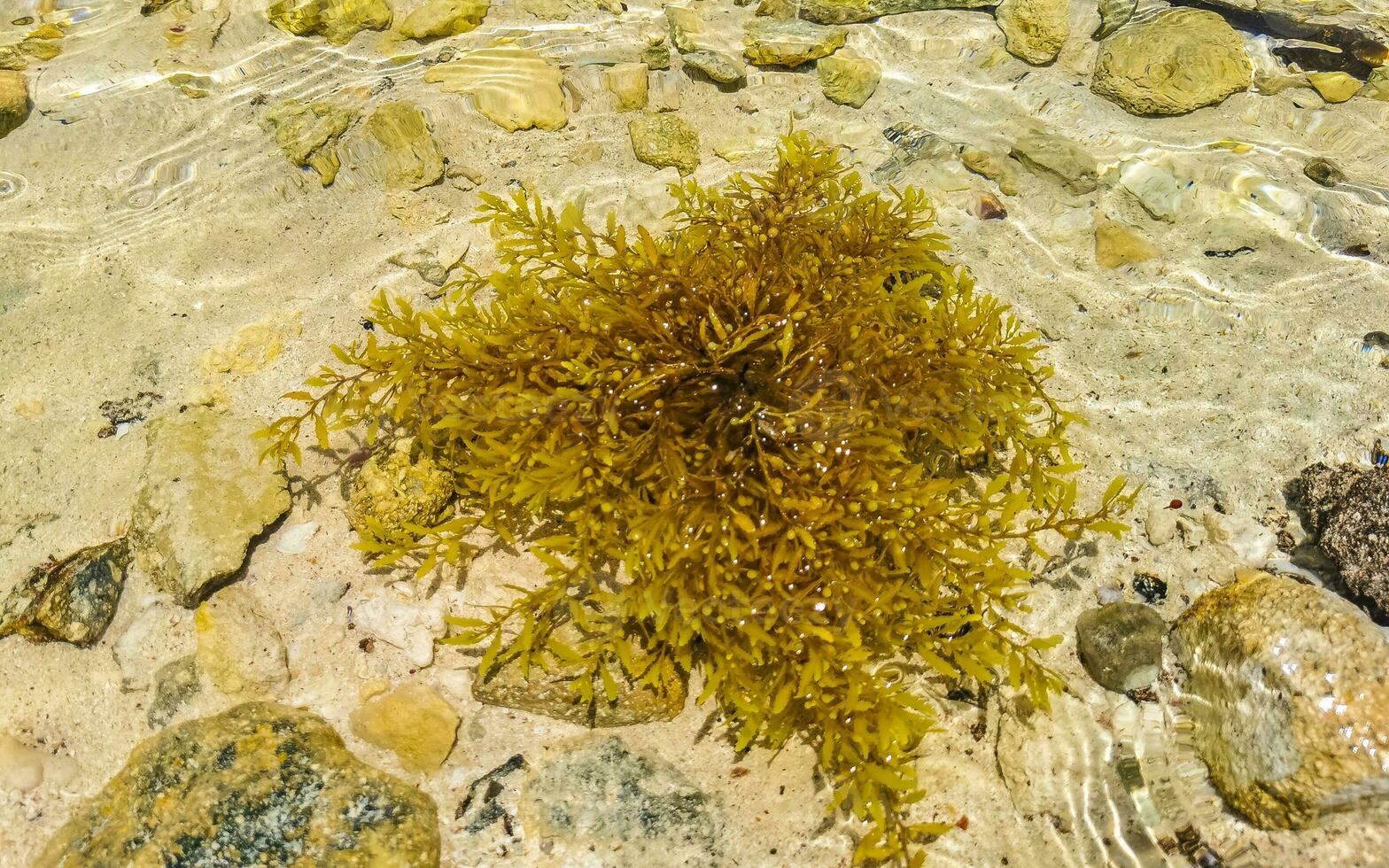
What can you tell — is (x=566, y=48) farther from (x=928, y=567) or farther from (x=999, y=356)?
(x=928, y=567)

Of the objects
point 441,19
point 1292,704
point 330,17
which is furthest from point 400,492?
point 330,17

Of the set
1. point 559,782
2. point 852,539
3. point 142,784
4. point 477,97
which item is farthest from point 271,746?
point 477,97

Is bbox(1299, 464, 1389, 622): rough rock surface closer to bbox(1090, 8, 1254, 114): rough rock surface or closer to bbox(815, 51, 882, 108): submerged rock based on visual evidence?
bbox(1090, 8, 1254, 114): rough rock surface

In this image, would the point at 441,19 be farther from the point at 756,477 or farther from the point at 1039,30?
the point at 756,477

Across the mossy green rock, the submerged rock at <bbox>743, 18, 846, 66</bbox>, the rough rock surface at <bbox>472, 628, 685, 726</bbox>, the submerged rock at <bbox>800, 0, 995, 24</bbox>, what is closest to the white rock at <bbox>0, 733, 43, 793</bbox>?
the mossy green rock

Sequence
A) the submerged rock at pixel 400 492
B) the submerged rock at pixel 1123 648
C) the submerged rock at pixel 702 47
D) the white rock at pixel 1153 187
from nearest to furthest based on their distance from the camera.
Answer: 1. the submerged rock at pixel 1123 648
2. the submerged rock at pixel 400 492
3. the white rock at pixel 1153 187
4. the submerged rock at pixel 702 47

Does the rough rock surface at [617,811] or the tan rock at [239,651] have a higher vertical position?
the tan rock at [239,651]

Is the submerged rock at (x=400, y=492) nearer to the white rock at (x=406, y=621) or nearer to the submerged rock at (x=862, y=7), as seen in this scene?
the white rock at (x=406, y=621)

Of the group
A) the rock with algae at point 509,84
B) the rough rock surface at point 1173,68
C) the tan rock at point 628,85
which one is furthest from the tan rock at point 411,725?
the rough rock surface at point 1173,68
